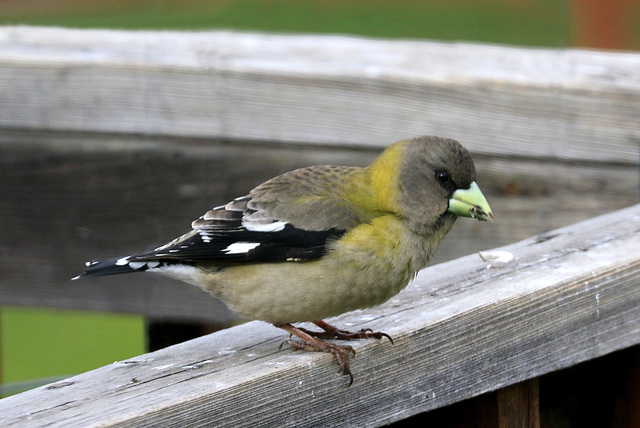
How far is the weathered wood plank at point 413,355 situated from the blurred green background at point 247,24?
1.46 m

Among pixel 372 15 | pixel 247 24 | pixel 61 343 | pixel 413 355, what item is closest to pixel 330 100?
pixel 413 355

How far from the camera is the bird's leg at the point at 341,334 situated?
7.22ft

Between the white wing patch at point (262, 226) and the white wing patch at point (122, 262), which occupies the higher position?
→ the white wing patch at point (262, 226)

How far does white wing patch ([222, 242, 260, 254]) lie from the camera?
8.29 ft

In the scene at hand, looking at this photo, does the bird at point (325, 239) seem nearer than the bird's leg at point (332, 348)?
No

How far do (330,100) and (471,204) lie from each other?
2.30ft

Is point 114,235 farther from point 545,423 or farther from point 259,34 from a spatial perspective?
point 545,423

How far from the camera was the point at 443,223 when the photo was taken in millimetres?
2682

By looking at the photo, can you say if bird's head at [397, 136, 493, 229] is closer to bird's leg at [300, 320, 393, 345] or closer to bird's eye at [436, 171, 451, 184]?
bird's eye at [436, 171, 451, 184]

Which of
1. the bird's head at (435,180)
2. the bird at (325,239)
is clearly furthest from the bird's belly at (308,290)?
the bird's head at (435,180)

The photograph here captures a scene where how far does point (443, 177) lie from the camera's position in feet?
8.71

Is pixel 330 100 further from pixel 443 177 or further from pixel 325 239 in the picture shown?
pixel 325 239

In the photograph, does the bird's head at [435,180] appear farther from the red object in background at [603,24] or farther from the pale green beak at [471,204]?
the red object in background at [603,24]

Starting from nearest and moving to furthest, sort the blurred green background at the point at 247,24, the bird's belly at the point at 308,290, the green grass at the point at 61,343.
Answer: the bird's belly at the point at 308,290 → the blurred green background at the point at 247,24 → the green grass at the point at 61,343
